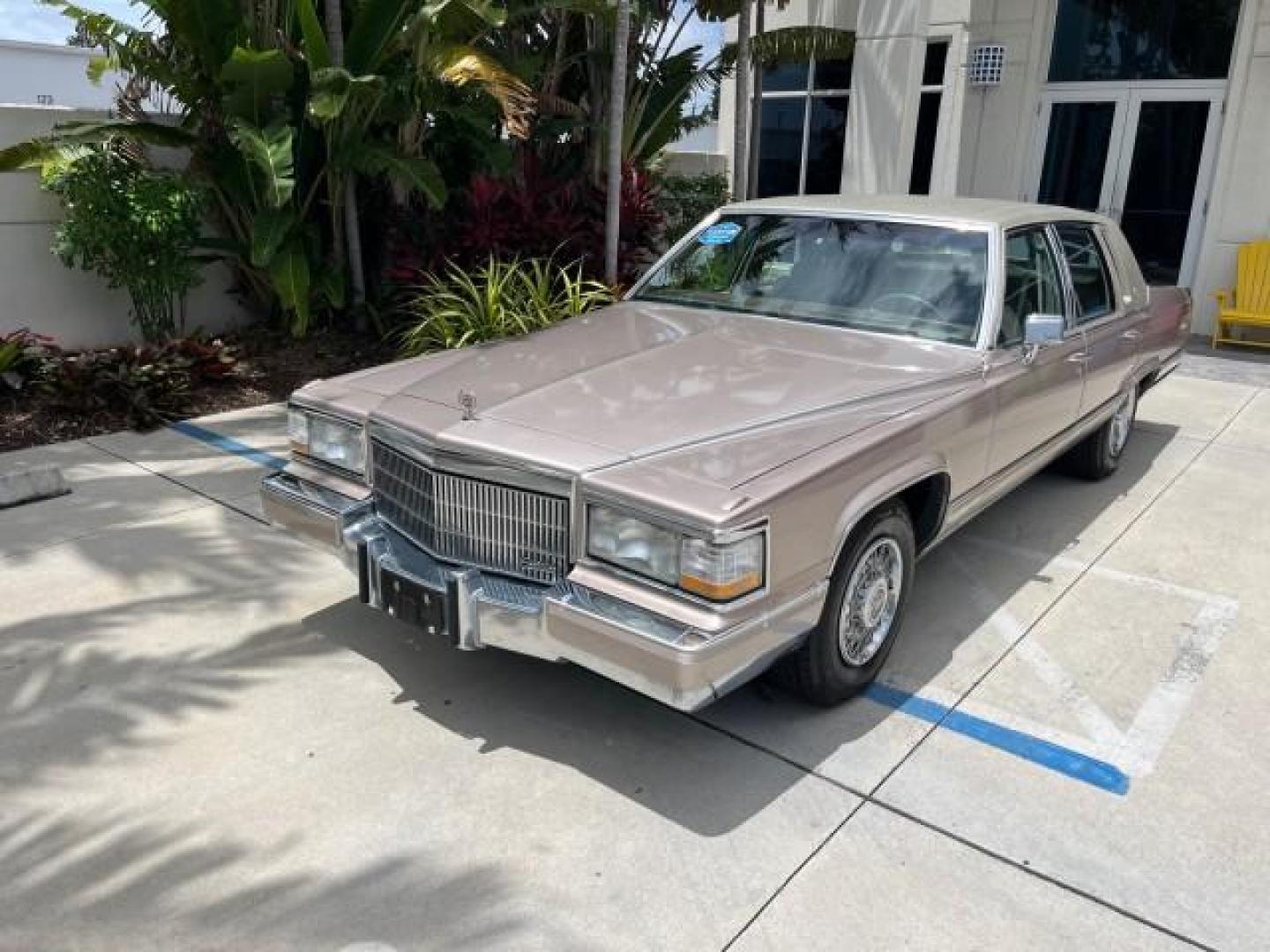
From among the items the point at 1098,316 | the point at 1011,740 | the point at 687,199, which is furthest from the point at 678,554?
the point at 687,199

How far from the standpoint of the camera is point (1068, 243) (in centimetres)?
536

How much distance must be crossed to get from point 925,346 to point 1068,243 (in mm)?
1705

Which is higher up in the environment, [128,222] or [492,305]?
[128,222]

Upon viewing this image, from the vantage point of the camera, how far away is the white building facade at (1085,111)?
35.8ft

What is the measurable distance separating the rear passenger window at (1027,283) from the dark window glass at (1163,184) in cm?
738

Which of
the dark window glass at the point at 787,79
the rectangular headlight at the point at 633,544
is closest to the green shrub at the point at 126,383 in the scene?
the rectangular headlight at the point at 633,544

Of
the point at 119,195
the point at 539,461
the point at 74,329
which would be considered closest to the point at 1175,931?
the point at 539,461

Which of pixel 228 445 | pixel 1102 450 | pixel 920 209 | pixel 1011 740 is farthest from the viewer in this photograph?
pixel 228 445

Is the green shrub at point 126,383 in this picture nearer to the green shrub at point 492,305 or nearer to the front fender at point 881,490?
the green shrub at point 492,305

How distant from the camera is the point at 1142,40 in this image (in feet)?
37.8

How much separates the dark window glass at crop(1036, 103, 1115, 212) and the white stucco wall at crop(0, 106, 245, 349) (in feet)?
33.9

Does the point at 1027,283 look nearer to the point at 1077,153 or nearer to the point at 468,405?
the point at 468,405

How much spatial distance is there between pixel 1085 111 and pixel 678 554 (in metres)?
11.4

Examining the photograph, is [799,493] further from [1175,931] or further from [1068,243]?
[1068,243]
